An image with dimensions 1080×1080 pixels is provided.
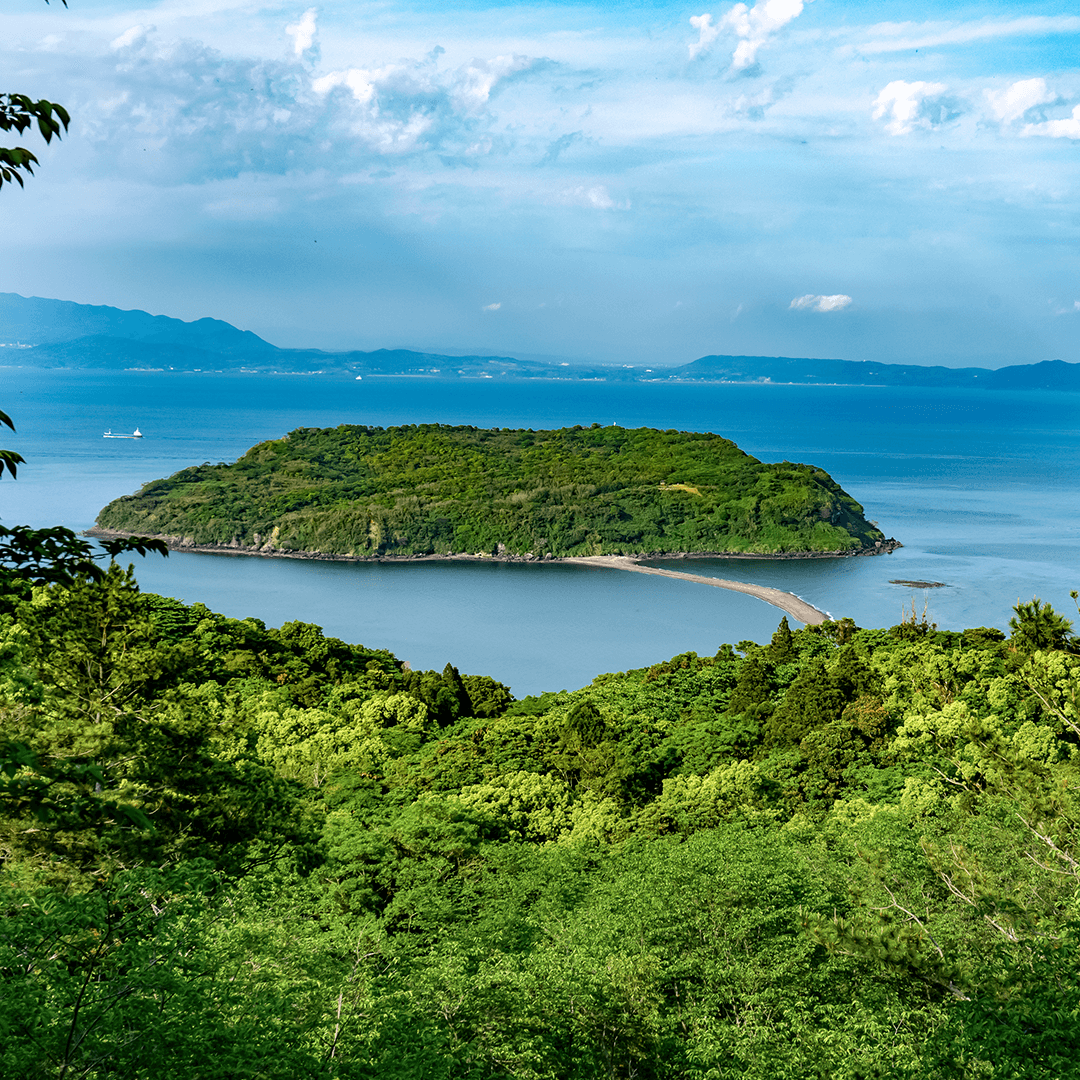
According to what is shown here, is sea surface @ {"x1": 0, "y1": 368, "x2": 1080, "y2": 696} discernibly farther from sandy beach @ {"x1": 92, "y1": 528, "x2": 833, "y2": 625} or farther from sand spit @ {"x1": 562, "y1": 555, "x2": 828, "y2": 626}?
sandy beach @ {"x1": 92, "y1": 528, "x2": 833, "y2": 625}

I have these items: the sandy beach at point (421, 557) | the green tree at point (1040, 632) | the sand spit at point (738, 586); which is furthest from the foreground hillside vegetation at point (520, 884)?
the sandy beach at point (421, 557)

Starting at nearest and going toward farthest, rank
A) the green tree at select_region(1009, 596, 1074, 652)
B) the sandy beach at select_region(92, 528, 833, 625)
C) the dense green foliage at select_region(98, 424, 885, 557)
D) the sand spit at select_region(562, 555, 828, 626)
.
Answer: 1. the green tree at select_region(1009, 596, 1074, 652)
2. the sand spit at select_region(562, 555, 828, 626)
3. the sandy beach at select_region(92, 528, 833, 625)
4. the dense green foliage at select_region(98, 424, 885, 557)

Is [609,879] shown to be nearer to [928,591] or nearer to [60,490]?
[928,591]

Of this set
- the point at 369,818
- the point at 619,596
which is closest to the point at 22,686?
the point at 369,818

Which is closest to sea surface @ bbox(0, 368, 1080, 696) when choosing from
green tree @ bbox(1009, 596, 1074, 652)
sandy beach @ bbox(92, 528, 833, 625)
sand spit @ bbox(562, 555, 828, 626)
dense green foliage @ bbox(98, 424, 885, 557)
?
sand spit @ bbox(562, 555, 828, 626)

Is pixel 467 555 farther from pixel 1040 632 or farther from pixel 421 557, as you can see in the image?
pixel 1040 632

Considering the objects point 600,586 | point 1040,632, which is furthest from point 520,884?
point 600,586

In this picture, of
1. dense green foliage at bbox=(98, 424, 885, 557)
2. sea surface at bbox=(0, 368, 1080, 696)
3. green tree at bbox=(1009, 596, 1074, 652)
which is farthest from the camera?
dense green foliage at bbox=(98, 424, 885, 557)
